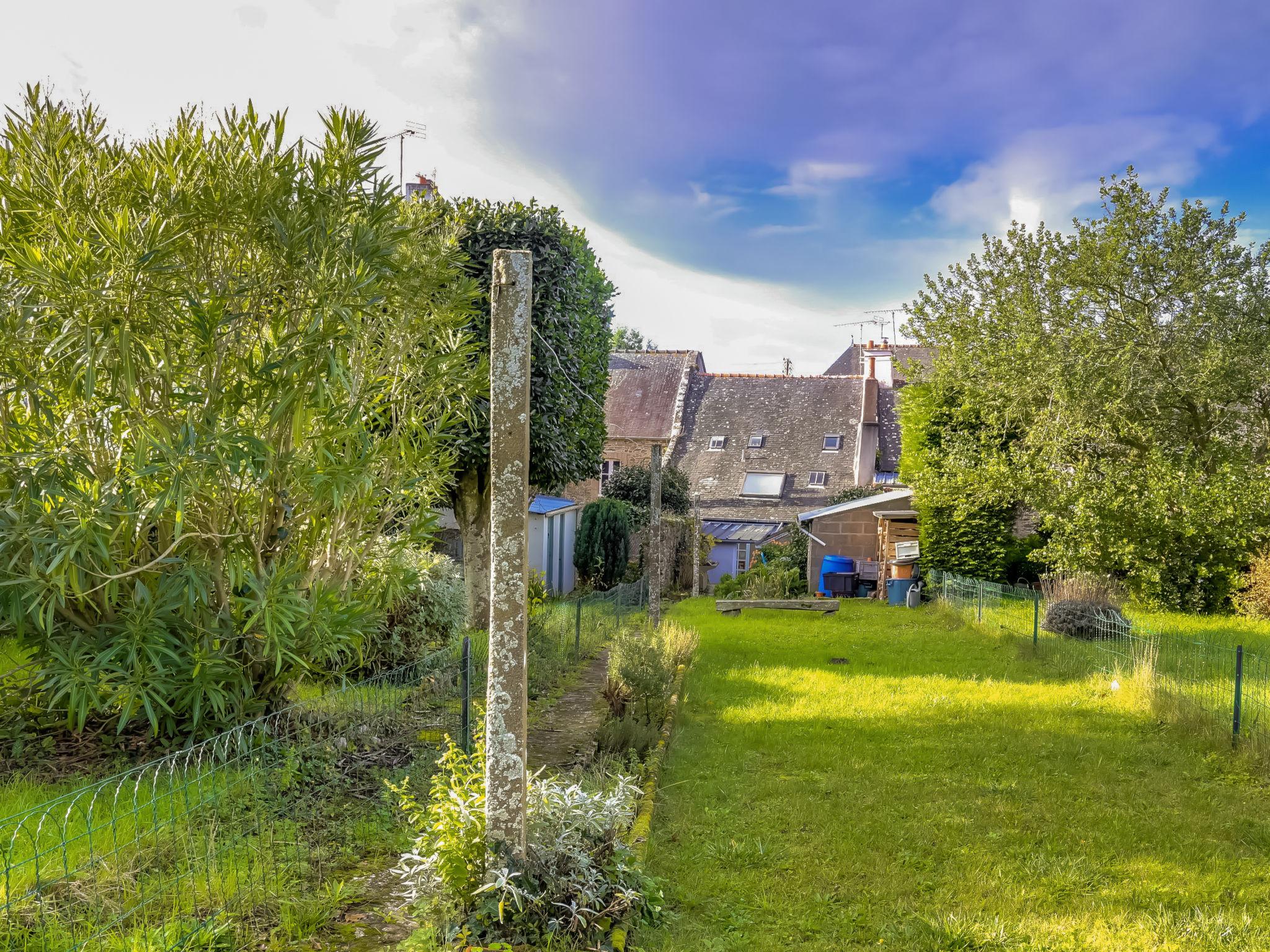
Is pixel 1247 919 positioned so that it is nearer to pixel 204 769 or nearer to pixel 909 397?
pixel 204 769

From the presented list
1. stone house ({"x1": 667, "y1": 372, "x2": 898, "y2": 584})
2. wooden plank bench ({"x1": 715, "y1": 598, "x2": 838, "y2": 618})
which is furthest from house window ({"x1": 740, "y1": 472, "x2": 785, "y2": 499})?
wooden plank bench ({"x1": 715, "y1": 598, "x2": 838, "y2": 618})

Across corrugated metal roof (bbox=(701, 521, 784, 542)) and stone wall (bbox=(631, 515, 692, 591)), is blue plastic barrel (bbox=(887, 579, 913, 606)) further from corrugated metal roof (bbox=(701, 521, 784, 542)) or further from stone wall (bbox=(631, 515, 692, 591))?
corrugated metal roof (bbox=(701, 521, 784, 542))

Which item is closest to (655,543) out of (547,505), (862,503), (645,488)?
(547,505)

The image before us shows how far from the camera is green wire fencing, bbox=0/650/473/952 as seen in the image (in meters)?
3.69

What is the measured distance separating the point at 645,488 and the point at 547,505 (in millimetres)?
5943

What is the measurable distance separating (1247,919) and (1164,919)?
0.47 meters

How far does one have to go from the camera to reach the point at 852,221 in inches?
540

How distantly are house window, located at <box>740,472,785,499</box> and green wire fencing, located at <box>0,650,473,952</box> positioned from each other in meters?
24.8

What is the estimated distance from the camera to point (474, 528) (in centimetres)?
1439

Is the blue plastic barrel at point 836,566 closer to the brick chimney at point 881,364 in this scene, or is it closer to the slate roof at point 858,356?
the brick chimney at point 881,364

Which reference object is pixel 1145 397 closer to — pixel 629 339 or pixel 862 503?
pixel 862 503

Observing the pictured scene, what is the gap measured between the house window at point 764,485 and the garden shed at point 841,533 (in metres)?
5.39

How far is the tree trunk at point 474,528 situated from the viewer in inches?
559

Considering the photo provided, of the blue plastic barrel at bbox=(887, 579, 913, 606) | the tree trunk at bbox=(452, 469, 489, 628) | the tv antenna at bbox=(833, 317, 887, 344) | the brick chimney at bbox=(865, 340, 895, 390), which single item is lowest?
the blue plastic barrel at bbox=(887, 579, 913, 606)
